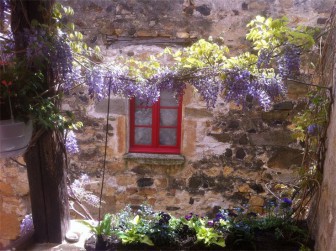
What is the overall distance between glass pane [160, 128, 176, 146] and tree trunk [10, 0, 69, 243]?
203cm

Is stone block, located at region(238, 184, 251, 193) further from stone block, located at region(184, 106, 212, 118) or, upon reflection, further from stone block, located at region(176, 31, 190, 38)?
stone block, located at region(176, 31, 190, 38)

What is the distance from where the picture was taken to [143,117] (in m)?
4.31

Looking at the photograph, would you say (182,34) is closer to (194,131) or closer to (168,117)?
(168,117)

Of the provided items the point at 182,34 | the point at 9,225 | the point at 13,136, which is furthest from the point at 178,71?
A: the point at 9,225

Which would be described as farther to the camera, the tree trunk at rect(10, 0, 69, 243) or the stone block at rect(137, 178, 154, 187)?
the stone block at rect(137, 178, 154, 187)

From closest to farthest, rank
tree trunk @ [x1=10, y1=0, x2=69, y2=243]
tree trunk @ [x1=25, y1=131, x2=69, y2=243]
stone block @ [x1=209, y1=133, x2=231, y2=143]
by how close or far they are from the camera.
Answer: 1. tree trunk @ [x1=10, y1=0, x2=69, y2=243]
2. tree trunk @ [x1=25, y1=131, x2=69, y2=243]
3. stone block @ [x1=209, y1=133, x2=231, y2=143]

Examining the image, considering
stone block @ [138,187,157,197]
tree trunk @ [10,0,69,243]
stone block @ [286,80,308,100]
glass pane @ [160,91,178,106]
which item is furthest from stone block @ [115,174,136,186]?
stone block @ [286,80,308,100]

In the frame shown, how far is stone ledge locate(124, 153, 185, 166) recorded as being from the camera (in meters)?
4.23

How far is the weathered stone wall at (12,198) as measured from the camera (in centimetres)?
403

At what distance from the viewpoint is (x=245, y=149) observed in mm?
4211

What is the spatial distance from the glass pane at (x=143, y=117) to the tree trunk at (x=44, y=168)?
6.57 ft

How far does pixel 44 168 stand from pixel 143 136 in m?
2.18

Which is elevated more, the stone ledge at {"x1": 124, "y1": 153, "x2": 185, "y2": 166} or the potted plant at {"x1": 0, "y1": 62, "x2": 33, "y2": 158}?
the potted plant at {"x1": 0, "y1": 62, "x2": 33, "y2": 158}

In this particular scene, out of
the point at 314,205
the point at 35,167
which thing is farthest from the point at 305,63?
the point at 35,167
